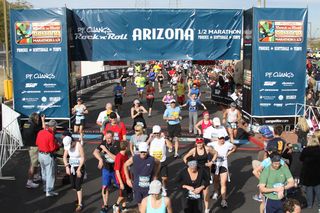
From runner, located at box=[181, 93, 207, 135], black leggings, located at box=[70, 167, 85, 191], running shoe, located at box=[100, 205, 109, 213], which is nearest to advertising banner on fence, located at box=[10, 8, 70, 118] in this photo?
runner, located at box=[181, 93, 207, 135]

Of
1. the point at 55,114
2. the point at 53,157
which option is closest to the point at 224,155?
the point at 53,157

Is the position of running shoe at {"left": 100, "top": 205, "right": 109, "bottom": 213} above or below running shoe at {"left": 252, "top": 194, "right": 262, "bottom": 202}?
above

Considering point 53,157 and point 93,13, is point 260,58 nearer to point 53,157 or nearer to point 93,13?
point 93,13

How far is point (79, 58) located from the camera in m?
16.4

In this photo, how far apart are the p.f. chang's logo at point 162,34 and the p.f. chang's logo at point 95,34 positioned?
1.67ft

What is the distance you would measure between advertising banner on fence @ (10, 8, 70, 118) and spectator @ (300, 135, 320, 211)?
10.1m

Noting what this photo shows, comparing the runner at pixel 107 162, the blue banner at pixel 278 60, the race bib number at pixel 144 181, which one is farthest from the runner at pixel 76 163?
the blue banner at pixel 278 60

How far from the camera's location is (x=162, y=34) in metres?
16.2

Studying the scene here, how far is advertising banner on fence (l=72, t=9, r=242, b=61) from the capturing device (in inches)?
634

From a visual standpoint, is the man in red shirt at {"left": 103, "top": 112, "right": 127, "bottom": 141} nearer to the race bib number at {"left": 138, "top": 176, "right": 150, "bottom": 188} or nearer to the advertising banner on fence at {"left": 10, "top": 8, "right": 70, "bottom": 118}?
the race bib number at {"left": 138, "top": 176, "right": 150, "bottom": 188}

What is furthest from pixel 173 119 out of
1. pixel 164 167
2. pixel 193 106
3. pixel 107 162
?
pixel 107 162

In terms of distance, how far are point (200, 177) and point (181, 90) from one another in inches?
539

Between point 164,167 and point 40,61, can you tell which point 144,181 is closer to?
point 164,167

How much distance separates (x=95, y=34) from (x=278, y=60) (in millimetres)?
7163
